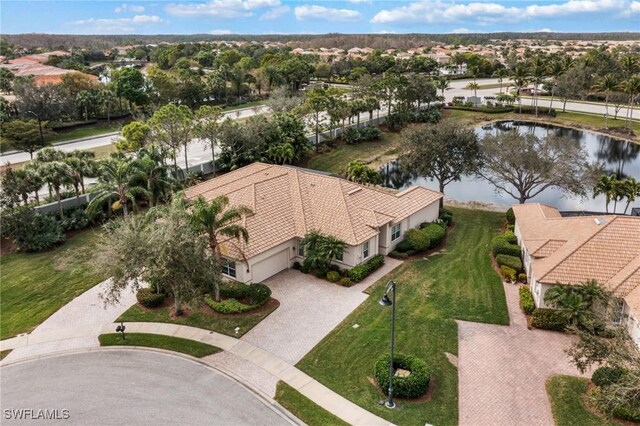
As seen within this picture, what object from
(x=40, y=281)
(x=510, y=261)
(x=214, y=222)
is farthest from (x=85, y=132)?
(x=510, y=261)

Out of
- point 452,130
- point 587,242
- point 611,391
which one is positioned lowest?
point 611,391

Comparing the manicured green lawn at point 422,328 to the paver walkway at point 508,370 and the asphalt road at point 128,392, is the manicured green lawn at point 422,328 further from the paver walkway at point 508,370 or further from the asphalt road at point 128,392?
the asphalt road at point 128,392

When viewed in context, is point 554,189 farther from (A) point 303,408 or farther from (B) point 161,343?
(B) point 161,343

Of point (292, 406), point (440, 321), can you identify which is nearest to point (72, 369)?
point (292, 406)

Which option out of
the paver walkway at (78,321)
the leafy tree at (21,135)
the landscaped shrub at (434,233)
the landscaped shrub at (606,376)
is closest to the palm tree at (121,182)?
the paver walkway at (78,321)

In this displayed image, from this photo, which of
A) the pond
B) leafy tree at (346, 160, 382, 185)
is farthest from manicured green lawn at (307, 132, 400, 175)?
leafy tree at (346, 160, 382, 185)

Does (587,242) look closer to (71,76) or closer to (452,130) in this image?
(452,130)
